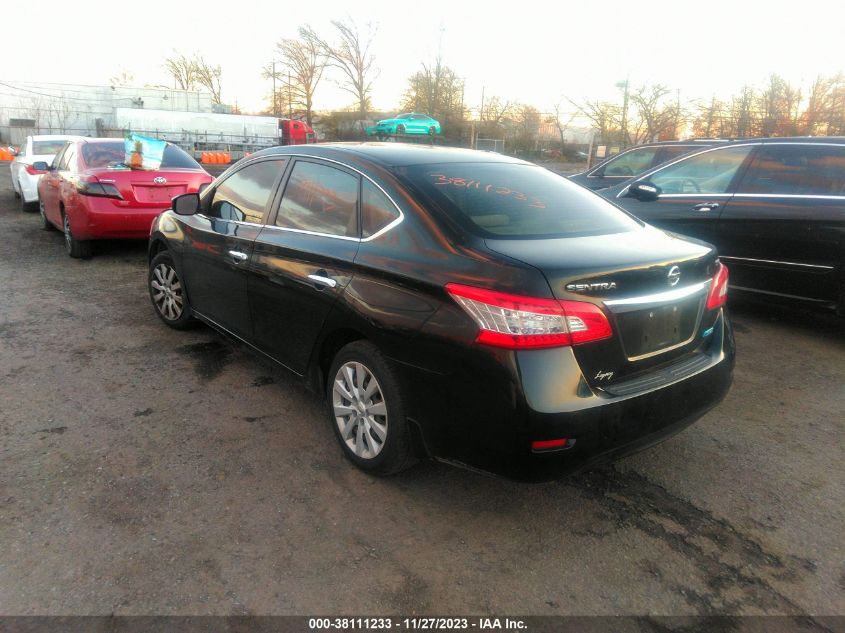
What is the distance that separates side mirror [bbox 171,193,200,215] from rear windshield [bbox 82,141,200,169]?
11.9 ft

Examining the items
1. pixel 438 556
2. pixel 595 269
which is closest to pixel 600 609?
pixel 438 556

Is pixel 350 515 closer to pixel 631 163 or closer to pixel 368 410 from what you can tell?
pixel 368 410

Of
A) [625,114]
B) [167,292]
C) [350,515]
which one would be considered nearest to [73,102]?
[625,114]

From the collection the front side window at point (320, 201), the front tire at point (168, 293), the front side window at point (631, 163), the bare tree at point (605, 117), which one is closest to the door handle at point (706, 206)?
the front side window at point (631, 163)

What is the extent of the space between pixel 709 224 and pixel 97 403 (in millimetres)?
5169

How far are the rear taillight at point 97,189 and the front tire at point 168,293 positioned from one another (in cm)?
252

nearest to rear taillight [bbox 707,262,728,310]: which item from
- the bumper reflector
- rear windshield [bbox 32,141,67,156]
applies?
the bumper reflector

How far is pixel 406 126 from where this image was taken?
34469 millimetres

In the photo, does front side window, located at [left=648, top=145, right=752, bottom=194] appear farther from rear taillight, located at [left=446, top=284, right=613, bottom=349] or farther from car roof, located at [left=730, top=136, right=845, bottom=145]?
rear taillight, located at [left=446, top=284, right=613, bottom=349]

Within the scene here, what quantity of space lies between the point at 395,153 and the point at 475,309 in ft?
4.64

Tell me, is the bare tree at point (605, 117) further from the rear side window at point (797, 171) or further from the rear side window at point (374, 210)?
the rear side window at point (374, 210)

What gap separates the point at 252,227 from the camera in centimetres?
388

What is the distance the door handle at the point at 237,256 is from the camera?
3879mm

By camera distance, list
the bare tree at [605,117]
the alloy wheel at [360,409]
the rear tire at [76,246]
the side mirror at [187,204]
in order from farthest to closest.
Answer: the bare tree at [605,117] < the rear tire at [76,246] < the side mirror at [187,204] < the alloy wheel at [360,409]
